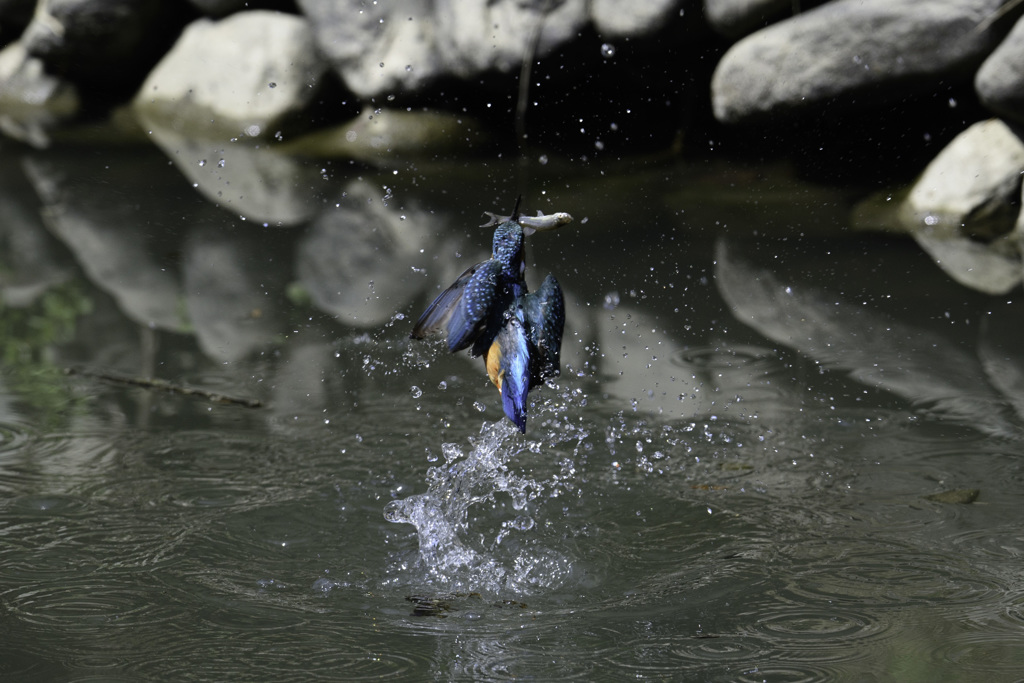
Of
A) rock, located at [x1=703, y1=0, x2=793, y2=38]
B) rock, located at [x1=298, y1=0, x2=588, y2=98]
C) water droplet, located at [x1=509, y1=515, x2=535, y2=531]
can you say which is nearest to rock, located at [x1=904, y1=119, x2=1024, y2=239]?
rock, located at [x1=703, y1=0, x2=793, y2=38]

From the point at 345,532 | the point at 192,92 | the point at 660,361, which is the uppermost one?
the point at 345,532

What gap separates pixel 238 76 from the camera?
8.37 meters

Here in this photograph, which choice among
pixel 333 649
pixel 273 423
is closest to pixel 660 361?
pixel 273 423

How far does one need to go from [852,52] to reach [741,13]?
719mm

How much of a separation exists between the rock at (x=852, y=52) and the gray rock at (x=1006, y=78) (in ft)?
0.65

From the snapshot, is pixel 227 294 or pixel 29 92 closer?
pixel 227 294

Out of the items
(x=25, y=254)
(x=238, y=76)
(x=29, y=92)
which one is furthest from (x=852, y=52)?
(x=29, y=92)

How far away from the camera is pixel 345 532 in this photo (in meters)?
2.85

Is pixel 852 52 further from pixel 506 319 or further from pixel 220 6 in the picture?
pixel 220 6

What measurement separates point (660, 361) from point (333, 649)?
6.48ft

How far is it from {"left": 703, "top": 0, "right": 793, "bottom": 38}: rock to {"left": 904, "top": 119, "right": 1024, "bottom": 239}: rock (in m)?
1.23

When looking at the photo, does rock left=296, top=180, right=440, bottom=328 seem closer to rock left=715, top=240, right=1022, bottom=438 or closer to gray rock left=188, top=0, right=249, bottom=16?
rock left=715, top=240, right=1022, bottom=438

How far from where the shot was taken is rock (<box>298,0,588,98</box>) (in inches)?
270

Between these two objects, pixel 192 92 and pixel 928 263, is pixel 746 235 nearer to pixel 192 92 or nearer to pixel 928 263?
pixel 928 263
